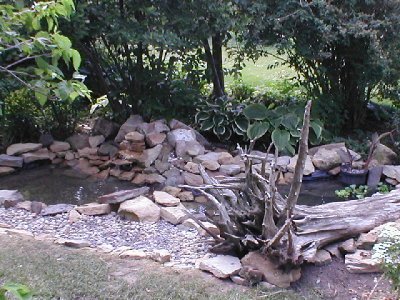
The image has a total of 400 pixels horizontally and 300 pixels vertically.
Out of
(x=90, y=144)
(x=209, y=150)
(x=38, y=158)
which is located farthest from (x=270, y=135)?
(x=38, y=158)

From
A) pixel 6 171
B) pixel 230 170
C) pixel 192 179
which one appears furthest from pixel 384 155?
pixel 6 171

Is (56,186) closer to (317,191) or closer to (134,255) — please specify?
(134,255)

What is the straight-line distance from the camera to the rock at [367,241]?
13.2 feet

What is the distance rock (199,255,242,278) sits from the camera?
376cm

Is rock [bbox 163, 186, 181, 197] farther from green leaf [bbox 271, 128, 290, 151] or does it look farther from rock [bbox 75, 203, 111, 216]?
green leaf [bbox 271, 128, 290, 151]

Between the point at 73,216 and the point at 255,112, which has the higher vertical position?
the point at 255,112

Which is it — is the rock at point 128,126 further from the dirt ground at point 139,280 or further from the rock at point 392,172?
the dirt ground at point 139,280

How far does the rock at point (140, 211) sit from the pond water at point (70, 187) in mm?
1059

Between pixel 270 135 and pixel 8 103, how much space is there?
3632 mm

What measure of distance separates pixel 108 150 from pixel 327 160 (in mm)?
2823

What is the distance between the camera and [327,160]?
23.5 ft

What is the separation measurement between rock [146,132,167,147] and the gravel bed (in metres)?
2.15

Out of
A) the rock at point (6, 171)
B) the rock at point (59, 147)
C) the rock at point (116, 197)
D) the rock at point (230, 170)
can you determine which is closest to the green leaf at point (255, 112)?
the rock at point (230, 170)

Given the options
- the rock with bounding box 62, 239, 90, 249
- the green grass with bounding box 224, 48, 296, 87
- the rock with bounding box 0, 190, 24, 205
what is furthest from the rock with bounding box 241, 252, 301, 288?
the green grass with bounding box 224, 48, 296, 87
